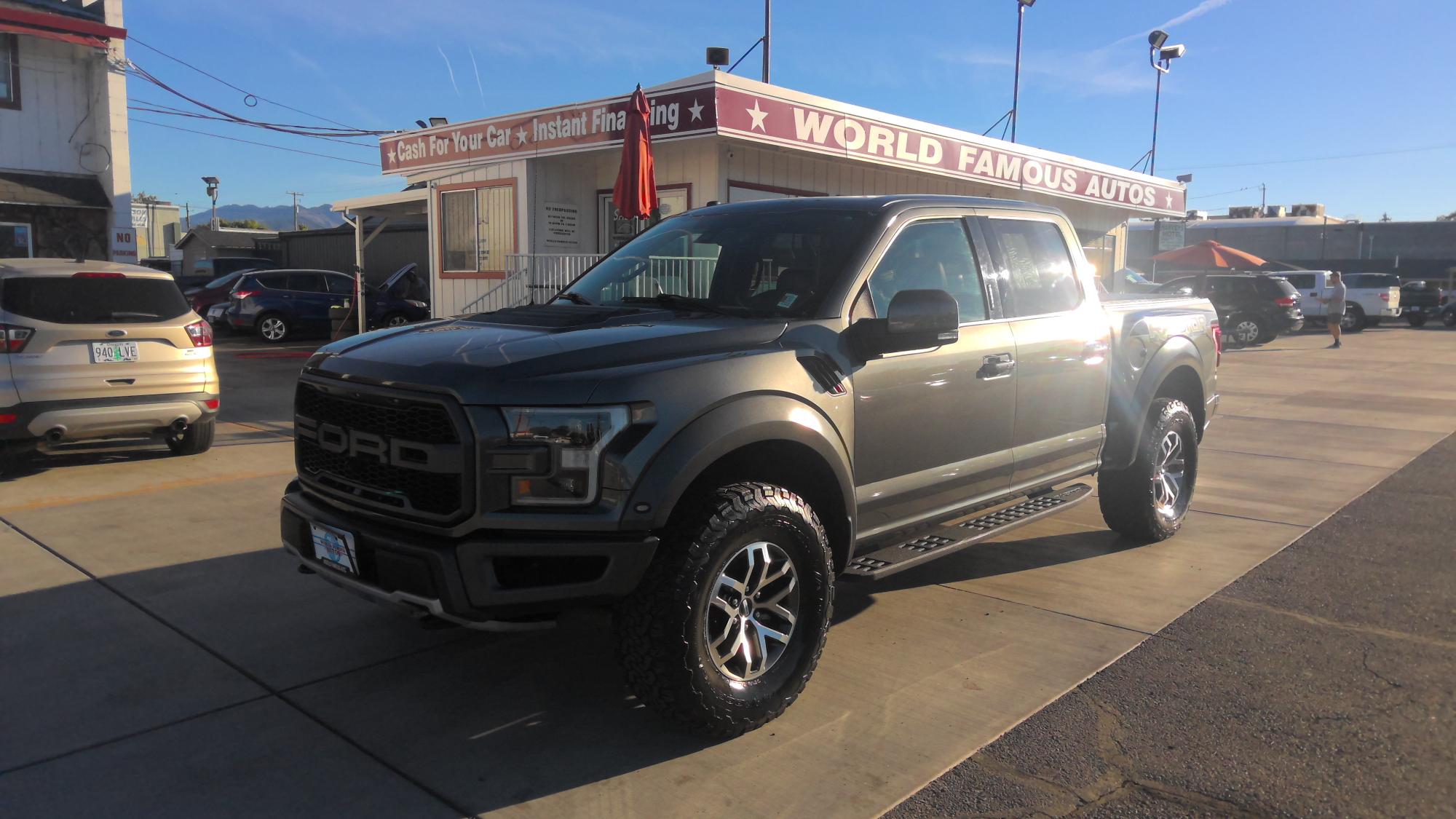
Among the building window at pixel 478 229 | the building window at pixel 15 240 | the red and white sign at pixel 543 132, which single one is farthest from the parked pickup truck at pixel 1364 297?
the building window at pixel 15 240

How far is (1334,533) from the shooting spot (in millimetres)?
6504

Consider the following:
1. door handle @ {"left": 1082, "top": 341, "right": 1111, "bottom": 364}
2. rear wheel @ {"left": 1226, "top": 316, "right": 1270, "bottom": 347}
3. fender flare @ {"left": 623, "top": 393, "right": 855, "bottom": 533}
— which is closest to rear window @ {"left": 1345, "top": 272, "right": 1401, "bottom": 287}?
rear wheel @ {"left": 1226, "top": 316, "right": 1270, "bottom": 347}

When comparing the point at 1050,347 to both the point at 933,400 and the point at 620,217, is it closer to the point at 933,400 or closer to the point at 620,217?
the point at 933,400

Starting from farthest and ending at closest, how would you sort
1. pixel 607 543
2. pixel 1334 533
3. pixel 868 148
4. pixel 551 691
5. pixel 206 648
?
pixel 868 148, pixel 1334 533, pixel 206 648, pixel 551 691, pixel 607 543

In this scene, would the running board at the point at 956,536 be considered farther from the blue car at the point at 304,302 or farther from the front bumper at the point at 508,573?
the blue car at the point at 304,302

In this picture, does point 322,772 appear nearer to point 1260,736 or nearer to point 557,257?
point 1260,736

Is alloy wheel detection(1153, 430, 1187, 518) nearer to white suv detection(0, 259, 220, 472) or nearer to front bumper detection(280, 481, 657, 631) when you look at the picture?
front bumper detection(280, 481, 657, 631)

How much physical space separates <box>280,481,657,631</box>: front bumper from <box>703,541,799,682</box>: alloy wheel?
39cm

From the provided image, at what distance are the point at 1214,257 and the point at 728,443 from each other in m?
31.3

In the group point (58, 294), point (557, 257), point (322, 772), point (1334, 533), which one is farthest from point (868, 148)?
point (322, 772)

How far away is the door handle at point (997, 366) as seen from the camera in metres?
4.65

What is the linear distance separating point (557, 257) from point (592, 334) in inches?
444

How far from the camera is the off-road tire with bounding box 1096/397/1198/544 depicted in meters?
5.98

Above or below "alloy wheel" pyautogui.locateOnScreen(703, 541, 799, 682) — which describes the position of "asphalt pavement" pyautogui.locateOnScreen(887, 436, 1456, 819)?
below
